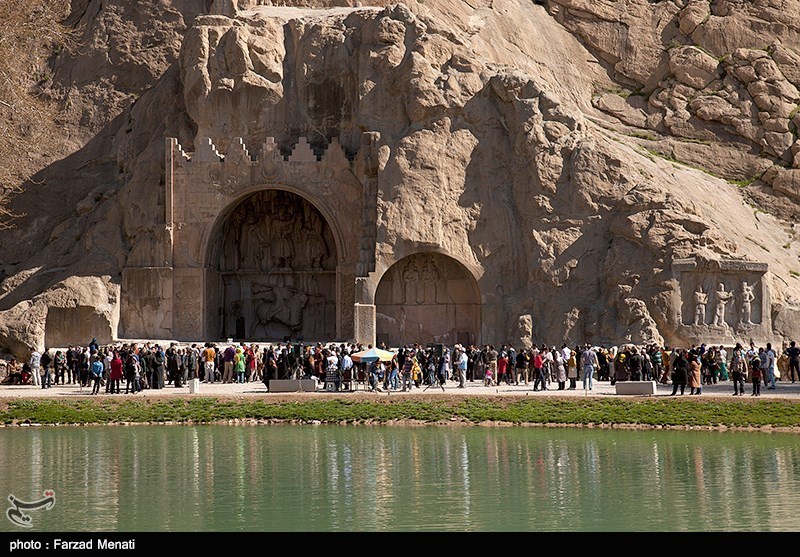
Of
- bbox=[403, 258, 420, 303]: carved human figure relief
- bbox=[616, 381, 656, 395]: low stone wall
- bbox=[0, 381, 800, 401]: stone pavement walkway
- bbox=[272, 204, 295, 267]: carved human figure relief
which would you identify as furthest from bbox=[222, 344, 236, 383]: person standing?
bbox=[272, 204, 295, 267]: carved human figure relief

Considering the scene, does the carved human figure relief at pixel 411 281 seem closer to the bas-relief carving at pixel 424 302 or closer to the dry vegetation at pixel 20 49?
the bas-relief carving at pixel 424 302

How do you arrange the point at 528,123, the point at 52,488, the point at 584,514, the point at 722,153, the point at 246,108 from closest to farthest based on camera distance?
the point at 584,514 < the point at 52,488 < the point at 528,123 < the point at 246,108 < the point at 722,153

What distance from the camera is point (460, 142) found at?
5872 centimetres

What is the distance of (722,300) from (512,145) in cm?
1106

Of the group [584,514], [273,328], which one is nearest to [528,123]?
[273,328]

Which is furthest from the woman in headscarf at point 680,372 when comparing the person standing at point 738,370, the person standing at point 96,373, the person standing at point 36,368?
the person standing at point 36,368

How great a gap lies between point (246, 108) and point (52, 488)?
117 feet

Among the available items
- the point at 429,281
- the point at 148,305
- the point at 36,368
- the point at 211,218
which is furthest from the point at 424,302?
the point at 36,368

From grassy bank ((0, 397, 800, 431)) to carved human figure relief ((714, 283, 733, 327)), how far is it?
1450 cm

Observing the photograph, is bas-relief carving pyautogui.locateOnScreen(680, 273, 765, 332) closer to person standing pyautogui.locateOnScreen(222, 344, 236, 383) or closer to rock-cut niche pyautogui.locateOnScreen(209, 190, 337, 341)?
rock-cut niche pyautogui.locateOnScreen(209, 190, 337, 341)

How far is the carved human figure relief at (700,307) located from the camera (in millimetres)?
53531

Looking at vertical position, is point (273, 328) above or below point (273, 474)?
above

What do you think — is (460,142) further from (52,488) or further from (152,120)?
(52,488)

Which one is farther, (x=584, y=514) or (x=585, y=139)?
(x=585, y=139)
